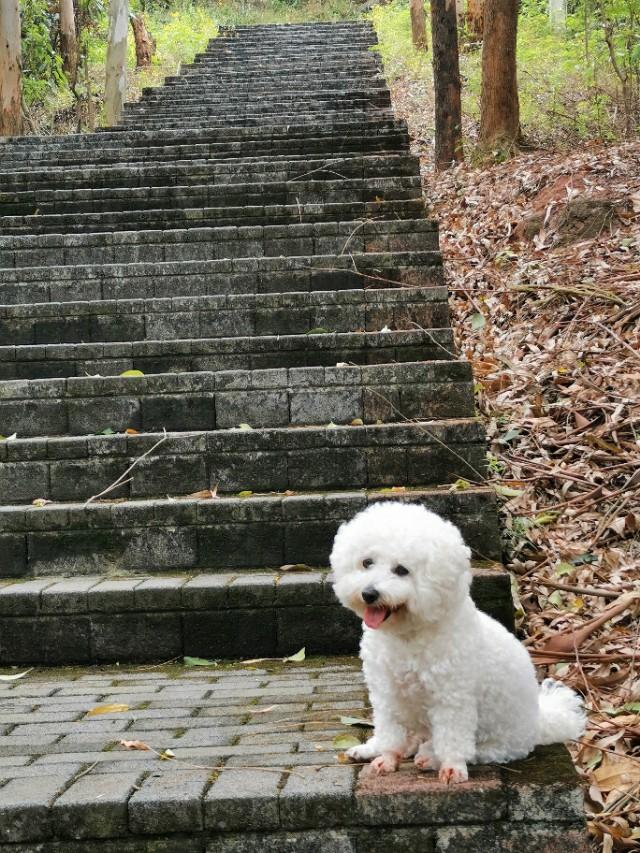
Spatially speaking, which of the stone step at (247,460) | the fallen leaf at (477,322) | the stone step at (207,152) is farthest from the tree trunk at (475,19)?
the stone step at (247,460)

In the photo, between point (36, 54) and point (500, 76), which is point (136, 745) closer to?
point (500, 76)

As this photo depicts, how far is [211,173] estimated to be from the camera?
31.0 feet

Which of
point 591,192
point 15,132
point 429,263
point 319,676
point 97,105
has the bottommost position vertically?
point 319,676

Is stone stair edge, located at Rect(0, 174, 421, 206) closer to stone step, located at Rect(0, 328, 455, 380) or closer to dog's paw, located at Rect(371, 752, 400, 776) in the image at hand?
stone step, located at Rect(0, 328, 455, 380)

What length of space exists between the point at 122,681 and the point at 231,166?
6.46 m

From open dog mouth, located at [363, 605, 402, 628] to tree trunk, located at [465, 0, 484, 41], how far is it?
827 inches

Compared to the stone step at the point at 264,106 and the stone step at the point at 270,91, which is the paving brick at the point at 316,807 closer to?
the stone step at the point at 264,106

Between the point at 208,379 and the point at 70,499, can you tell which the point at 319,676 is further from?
the point at 208,379

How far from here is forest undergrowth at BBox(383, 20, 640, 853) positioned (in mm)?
3668

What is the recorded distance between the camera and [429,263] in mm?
7035

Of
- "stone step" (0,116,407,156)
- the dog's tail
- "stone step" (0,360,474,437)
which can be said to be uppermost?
"stone step" (0,116,407,156)

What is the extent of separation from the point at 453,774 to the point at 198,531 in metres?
2.26

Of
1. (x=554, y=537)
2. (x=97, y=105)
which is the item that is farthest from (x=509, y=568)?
(x=97, y=105)

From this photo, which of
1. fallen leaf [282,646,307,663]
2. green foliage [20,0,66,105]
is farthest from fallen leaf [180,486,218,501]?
Result: green foliage [20,0,66,105]
